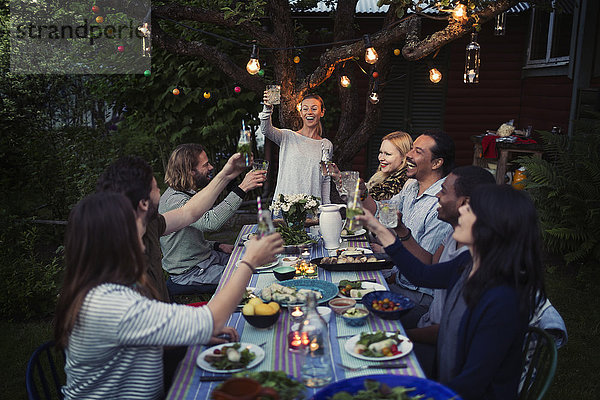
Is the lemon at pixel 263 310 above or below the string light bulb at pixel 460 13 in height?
below

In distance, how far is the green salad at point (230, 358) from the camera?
190 centimetres

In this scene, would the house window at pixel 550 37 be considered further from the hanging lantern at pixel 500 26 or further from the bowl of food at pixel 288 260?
the bowl of food at pixel 288 260

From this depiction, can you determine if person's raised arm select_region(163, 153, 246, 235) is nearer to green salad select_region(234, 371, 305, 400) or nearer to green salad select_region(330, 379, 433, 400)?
green salad select_region(234, 371, 305, 400)

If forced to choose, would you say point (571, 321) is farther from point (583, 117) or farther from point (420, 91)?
point (420, 91)

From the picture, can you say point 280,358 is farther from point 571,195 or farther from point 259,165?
point 571,195

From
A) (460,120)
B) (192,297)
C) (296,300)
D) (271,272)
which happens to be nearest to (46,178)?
(192,297)

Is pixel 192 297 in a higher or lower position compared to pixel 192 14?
lower

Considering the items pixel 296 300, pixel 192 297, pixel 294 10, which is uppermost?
pixel 294 10

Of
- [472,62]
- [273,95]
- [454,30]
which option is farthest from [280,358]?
[472,62]

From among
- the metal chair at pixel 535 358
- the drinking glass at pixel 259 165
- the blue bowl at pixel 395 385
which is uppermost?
the drinking glass at pixel 259 165

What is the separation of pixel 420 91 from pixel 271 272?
7.12 meters

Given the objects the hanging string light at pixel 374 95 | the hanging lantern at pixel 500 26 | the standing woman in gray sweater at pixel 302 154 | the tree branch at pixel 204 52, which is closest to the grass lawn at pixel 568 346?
the standing woman in gray sweater at pixel 302 154

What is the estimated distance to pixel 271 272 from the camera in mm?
3111

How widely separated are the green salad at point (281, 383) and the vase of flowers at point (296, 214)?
5.86ft
